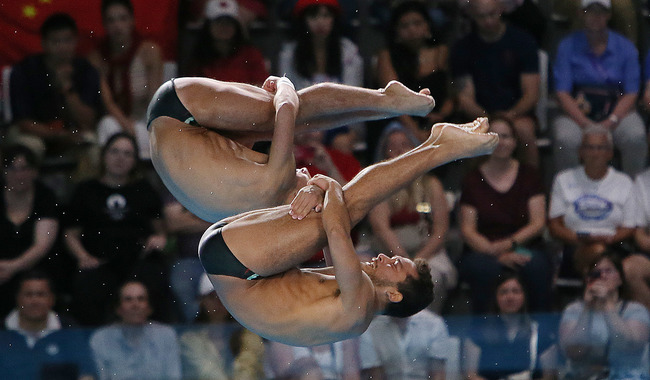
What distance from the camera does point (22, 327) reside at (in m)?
5.21

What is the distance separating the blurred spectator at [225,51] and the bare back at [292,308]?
2.34 meters

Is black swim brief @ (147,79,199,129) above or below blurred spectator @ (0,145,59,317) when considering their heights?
above

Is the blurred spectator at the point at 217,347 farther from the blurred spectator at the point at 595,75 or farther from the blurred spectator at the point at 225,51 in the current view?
the blurred spectator at the point at 595,75

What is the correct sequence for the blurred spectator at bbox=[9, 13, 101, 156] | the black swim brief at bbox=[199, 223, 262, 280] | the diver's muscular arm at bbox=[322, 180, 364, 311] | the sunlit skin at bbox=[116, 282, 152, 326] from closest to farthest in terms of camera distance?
the diver's muscular arm at bbox=[322, 180, 364, 311], the black swim brief at bbox=[199, 223, 262, 280], the sunlit skin at bbox=[116, 282, 152, 326], the blurred spectator at bbox=[9, 13, 101, 156]

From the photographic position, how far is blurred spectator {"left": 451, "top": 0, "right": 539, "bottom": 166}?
577 cm

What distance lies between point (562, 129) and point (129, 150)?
2.46 m

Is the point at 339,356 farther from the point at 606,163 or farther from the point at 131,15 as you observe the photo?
the point at 131,15

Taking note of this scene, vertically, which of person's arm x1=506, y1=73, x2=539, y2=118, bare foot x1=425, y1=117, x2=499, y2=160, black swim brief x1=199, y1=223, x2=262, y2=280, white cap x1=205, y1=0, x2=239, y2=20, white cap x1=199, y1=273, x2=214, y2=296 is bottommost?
white cap x1=199, y1=273, x2=214, y2=296

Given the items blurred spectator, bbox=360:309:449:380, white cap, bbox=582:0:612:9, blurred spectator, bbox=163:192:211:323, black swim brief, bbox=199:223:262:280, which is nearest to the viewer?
black swim brief, bbox=199:223:262:280

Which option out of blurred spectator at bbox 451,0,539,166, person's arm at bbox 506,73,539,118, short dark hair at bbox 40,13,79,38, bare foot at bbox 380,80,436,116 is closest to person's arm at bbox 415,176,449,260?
blurred spectator at bbox 451,0,539,166

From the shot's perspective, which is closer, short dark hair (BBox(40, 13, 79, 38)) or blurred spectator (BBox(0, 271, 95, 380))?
blurred spectator (BBox(0, 271, 95, 380))

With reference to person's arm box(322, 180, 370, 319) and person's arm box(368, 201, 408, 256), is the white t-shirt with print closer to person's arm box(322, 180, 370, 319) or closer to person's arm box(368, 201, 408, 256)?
person's arm box(368, 201, 408, 256)

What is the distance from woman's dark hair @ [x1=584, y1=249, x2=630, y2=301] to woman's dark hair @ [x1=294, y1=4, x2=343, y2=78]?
180cm

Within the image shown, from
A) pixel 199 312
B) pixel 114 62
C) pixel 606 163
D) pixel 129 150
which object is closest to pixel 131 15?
pixel 114 62
